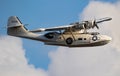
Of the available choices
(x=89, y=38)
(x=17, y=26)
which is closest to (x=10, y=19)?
(x=17, y=26)

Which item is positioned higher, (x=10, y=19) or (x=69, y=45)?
(x=10, y=19)

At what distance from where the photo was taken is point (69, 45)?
83.9 metres

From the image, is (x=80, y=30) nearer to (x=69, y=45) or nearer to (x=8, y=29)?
(x=69, y=45)

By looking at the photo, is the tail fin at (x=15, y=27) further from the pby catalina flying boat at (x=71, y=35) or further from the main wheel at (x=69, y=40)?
the main wheel at (x=69, y=40)

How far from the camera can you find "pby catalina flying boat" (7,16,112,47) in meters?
83.4

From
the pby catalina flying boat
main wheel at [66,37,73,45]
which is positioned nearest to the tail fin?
the pby catalina flying boat

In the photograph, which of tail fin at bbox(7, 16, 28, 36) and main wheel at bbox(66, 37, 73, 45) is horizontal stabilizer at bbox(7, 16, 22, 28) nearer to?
tail fin at bbox(7, 16, 28, 36)

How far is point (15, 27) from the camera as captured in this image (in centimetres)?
8912

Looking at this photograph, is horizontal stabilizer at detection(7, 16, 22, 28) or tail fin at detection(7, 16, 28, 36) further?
horizontal stabilizer at detection(7, 16, 22, 28)

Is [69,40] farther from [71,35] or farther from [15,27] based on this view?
[15,27]

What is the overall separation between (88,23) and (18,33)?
589 inches

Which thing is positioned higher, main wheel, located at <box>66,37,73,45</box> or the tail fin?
the tail fin

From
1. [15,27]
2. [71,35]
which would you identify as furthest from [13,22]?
[71,35]

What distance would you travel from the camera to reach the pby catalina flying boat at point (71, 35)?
83375mm
